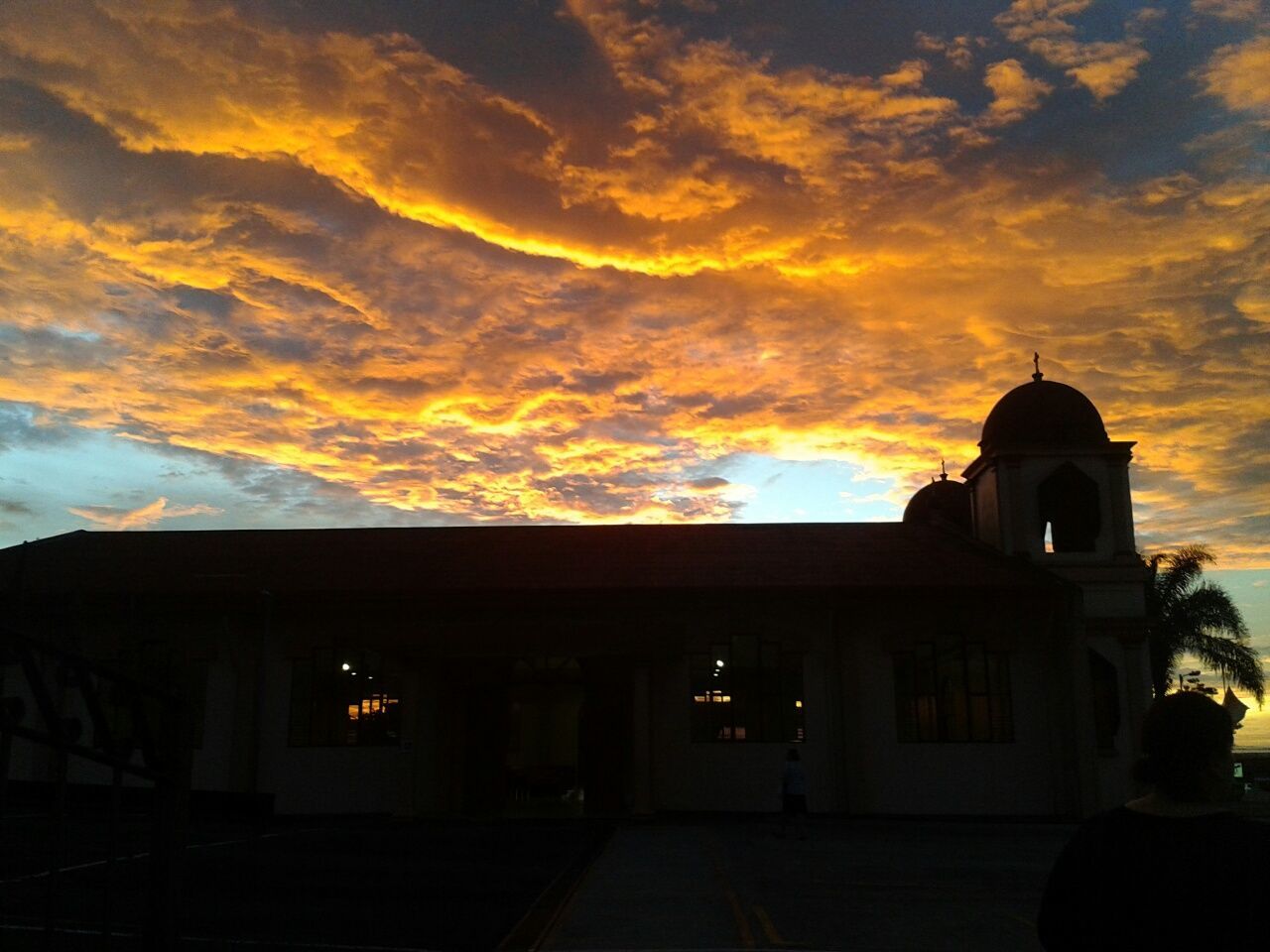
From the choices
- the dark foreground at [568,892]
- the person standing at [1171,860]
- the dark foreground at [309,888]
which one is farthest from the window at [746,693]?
the person standing at [1171,860]

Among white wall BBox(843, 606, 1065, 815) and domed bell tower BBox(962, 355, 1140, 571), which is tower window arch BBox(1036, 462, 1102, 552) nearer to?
domed bell tower BBox(962, 355, 1140, 571)

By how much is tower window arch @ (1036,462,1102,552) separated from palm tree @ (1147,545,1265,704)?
1469cm

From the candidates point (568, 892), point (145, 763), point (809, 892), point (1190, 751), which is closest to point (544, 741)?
point (568, 892)

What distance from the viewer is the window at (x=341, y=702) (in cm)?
2817

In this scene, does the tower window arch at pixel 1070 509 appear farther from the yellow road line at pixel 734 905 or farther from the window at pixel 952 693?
the yellow road line at pixel 734 905

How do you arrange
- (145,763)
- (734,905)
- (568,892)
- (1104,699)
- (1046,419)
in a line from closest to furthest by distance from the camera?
(145,763) < (734,905) < (568,892) < (1104,699) < (1046,419)

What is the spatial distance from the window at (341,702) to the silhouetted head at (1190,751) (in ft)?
86.2

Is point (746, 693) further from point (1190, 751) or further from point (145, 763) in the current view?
point (1190, 751)

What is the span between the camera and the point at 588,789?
28.1 metres

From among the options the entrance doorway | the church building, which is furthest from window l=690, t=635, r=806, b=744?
the entrance doorway

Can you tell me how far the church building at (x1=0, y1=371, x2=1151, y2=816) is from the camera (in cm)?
2744

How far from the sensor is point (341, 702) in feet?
92.7

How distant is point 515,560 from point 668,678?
557cm

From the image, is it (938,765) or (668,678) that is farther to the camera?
(668,678)
